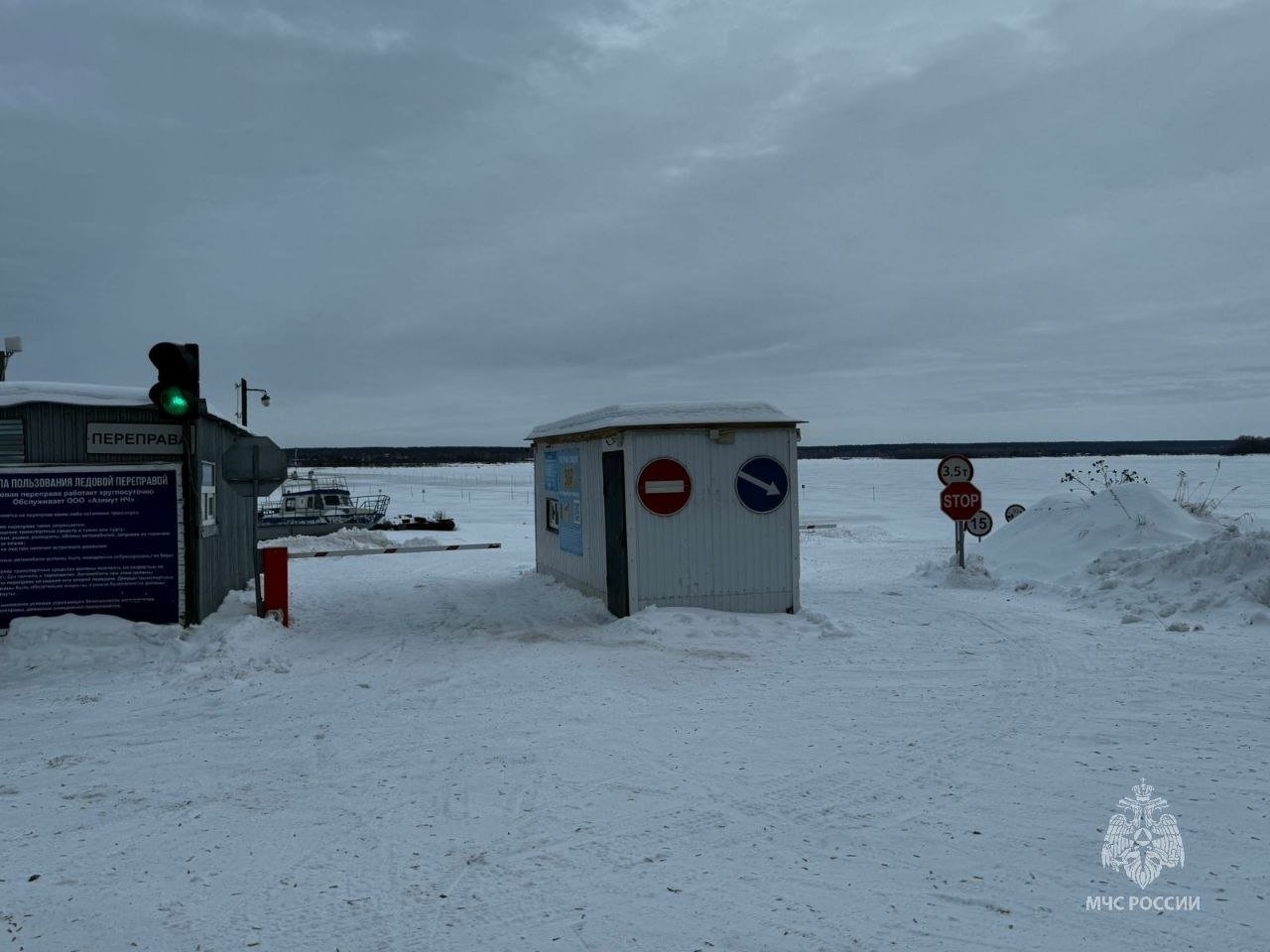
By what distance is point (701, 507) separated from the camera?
11.9m

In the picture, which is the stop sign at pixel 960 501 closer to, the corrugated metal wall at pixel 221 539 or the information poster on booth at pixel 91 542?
the corrugated metal wall at pixel 221 539

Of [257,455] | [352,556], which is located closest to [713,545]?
[257,455]

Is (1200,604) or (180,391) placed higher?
(180,391)

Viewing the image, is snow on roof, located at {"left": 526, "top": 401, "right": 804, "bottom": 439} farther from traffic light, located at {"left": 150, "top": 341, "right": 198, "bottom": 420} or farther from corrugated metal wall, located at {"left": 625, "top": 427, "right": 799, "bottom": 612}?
traffic light, located at {"left": 150, "top": 341, "right": 198, "bottom": 420}

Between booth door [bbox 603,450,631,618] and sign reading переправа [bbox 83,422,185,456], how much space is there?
5.24 metres

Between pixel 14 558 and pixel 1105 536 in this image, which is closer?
pixel 14 558

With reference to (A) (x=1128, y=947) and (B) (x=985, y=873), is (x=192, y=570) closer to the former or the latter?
(B) (x=985, y=873)

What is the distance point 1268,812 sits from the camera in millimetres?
5332

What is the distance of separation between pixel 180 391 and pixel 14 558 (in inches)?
99.2

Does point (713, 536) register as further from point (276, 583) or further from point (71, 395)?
point (71, 395)

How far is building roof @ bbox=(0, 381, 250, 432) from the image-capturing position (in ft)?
33.1

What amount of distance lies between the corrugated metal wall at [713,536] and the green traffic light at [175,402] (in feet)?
16.8

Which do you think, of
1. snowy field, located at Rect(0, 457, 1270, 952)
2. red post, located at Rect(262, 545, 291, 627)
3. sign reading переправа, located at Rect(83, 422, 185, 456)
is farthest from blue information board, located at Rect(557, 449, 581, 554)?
sign reading переправа, located at Rect(83, 422, 185, 456)

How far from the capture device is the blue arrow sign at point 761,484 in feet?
39.4
